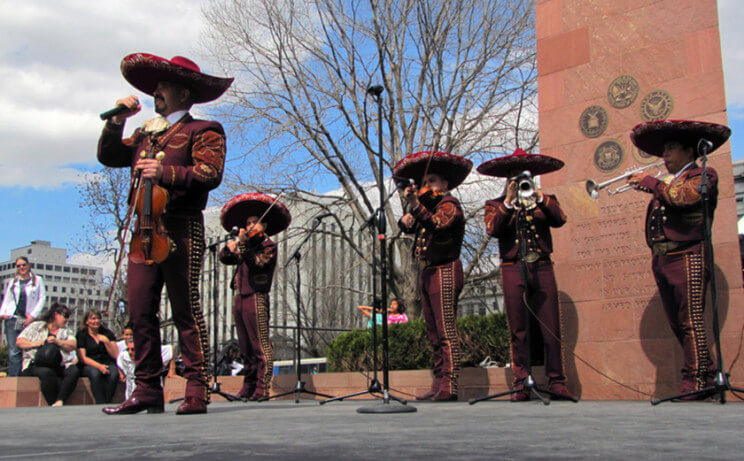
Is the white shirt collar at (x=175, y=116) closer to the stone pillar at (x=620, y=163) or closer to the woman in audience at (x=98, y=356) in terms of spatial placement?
the stone pillar at (x=620, y=163)

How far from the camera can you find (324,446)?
2514 millimetres

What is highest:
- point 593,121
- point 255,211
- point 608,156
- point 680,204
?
point 593,121

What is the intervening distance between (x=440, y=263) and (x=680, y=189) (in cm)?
213

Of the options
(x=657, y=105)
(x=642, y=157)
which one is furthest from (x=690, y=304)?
(x=657, y=105)

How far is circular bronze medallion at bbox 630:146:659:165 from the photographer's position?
→ 721 cm

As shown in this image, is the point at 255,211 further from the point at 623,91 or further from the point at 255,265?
the point at 623,91

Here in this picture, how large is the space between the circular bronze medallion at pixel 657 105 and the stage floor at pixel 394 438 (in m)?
3.88

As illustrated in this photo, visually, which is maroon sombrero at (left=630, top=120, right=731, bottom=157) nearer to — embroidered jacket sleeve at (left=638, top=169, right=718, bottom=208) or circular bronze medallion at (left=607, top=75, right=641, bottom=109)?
embroidered jacket sleeve at (left=638, top=169, right=718, bottom=208)

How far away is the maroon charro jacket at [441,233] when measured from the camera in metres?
6.61

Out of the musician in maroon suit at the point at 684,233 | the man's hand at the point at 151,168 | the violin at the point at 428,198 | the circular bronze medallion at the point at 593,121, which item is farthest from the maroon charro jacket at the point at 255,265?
the musician in maroon suit at the point at 684,233

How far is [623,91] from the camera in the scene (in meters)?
7.51

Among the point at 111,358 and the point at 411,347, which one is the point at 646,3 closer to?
the point at 411,347

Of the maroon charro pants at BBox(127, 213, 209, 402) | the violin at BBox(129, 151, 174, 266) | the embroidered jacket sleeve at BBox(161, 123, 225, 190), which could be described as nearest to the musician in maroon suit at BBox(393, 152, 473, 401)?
the embroidered jacket sleeve at BBox(161, 123, 225, 190)

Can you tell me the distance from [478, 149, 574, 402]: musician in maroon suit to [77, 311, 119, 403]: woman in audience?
5.34 m
